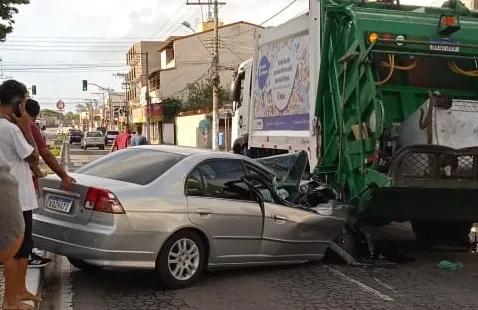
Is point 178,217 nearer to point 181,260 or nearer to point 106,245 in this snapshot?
point 181,260

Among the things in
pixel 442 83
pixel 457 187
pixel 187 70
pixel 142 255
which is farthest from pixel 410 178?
pixel 187 70

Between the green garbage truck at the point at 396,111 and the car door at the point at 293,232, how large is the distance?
1.90 feet

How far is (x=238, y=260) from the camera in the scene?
7.09m

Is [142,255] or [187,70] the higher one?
[187,70]

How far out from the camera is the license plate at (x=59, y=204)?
6.56m

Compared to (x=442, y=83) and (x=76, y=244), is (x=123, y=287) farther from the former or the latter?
(x=442, y=83)

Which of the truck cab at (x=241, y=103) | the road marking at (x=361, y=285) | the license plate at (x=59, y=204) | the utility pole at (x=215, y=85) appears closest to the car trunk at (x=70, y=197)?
the license plate at (x=59, y=204)

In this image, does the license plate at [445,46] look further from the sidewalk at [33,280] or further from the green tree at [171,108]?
the green tree at [171,108]

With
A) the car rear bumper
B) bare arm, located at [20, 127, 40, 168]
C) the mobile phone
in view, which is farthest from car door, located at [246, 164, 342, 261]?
the mobile phone

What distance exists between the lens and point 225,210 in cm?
692

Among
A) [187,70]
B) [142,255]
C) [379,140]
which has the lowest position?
[142,255]

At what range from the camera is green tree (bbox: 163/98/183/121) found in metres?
64.8

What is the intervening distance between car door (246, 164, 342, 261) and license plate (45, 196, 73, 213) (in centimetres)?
201

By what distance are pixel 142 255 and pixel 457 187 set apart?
3.58 m
